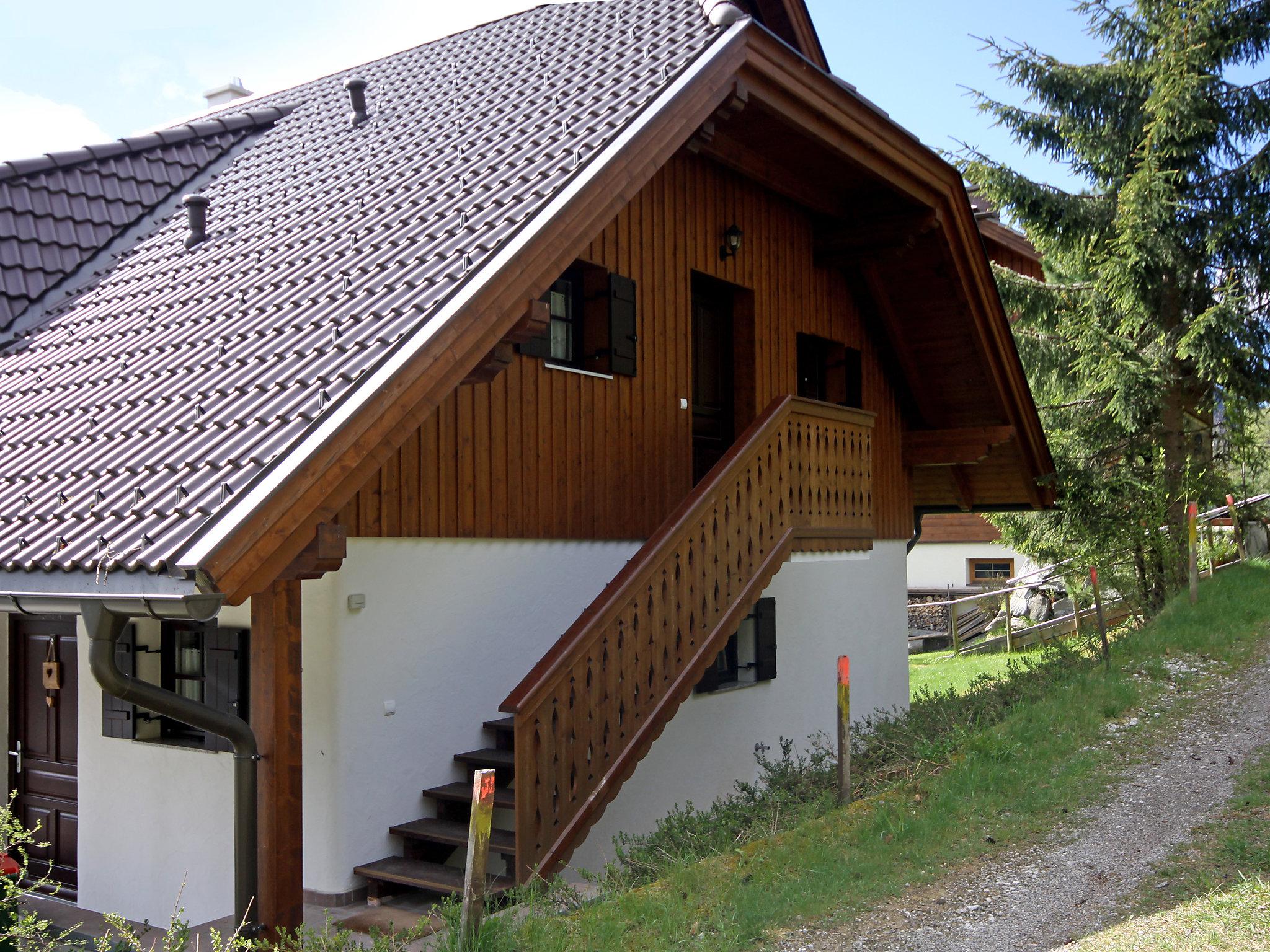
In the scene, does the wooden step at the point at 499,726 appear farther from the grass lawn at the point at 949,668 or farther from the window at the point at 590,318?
the grass lawn at the point at 949,668

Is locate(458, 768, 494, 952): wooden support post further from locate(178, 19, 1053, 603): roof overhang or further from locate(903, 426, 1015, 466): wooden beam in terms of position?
locate(903, 426, 1015, 466): wooden beam

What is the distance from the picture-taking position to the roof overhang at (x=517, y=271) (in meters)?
4.97

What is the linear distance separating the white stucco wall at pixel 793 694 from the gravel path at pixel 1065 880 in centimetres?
271

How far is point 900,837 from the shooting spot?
6848mm

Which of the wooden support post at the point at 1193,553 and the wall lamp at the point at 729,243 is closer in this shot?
the wall lamp at the point at 729,243

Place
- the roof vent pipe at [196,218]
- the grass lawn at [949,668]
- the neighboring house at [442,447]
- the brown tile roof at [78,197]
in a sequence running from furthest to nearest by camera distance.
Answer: the grass lawn at [949,668] < the brown tile roof at [78,197] < the roof vent pipe at [196,218] < the neighboring house at [442,447]

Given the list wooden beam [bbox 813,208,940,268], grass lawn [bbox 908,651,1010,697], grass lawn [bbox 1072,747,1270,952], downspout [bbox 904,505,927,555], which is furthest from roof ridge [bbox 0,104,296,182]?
grass lawn [bbox 908,651,1010,697]

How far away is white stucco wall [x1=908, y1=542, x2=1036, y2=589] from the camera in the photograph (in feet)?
90.3

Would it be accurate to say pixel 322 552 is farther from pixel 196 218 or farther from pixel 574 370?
pixel 196 218

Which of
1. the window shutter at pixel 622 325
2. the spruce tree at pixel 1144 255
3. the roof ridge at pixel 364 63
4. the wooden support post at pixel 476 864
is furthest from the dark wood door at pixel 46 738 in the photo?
the spruce tree at pixel 1144 255

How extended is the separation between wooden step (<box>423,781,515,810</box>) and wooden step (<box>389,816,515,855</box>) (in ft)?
0.49

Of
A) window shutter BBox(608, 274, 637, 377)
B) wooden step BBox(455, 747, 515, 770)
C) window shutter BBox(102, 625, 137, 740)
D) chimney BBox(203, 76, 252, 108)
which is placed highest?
chimney BBox(203, 76, 252, 108)

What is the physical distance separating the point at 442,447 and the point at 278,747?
8.03 feet

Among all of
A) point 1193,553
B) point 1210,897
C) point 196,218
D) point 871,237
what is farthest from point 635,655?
point 1193,553
